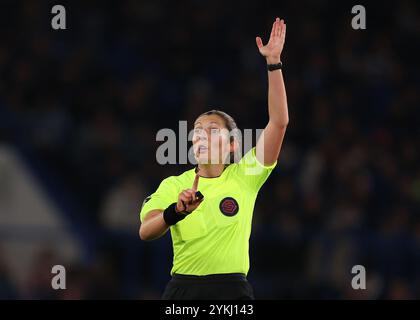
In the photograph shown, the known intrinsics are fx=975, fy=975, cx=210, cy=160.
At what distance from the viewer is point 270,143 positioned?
5223 millimetres

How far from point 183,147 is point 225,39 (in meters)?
3.16

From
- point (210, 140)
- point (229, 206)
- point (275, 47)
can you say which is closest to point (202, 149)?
point (210, 140)

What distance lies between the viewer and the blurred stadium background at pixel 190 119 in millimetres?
8961

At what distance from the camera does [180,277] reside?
16.6 feet

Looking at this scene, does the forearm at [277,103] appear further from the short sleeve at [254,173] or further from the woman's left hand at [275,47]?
the short sleeve at [254,173]

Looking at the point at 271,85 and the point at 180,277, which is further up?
the point at 271,85

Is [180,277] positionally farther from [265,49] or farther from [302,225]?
[302,225]

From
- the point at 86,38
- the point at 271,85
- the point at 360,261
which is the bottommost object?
the point at 360,261

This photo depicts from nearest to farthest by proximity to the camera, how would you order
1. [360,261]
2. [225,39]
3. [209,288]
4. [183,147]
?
[209,288] → [360,261] → [183,147] → [225,39]

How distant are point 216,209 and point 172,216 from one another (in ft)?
1.11

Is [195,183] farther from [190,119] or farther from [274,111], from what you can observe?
[190,119]

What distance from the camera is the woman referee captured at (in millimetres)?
4980

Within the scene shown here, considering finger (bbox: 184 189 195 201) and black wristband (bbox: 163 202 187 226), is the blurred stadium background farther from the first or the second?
finger (bbox: 184 189 195 201)
